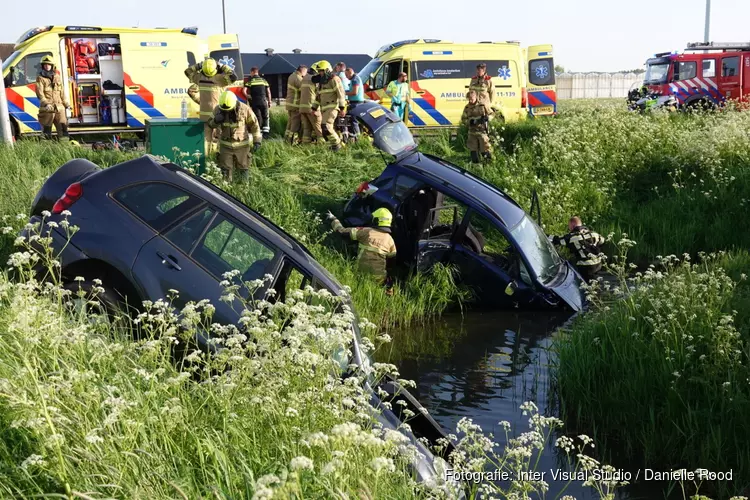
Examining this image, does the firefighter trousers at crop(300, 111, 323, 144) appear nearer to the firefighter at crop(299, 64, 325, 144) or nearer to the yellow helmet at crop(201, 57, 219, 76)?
the firefighter at crop(299, 64, 325, 144)

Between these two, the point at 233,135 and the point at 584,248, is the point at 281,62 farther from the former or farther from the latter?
the point at 584,248

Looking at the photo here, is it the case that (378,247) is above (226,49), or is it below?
below

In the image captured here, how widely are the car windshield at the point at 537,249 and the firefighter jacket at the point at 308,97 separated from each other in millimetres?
5663

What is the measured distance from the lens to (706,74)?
2877cm

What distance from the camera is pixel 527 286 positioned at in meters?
9.02

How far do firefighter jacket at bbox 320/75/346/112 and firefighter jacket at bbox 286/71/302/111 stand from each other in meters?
0.49

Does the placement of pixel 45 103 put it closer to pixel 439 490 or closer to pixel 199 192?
pixel 199 192

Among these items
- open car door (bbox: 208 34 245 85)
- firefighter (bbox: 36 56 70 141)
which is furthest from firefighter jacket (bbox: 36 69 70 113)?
open car door (bbox: 208 34 245 85)

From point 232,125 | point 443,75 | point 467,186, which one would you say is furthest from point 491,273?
point 443,75

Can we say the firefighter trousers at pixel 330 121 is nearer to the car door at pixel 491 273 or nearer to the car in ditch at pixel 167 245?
the car door at pixel 491 273

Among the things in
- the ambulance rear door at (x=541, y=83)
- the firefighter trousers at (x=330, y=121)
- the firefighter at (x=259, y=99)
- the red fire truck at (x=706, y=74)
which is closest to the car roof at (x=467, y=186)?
the firefighter trousers at (x=330, y=121)

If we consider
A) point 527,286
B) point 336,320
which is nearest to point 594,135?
point 527,286

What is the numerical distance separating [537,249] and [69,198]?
5.28 meters

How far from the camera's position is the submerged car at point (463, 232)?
8977 millimetres
